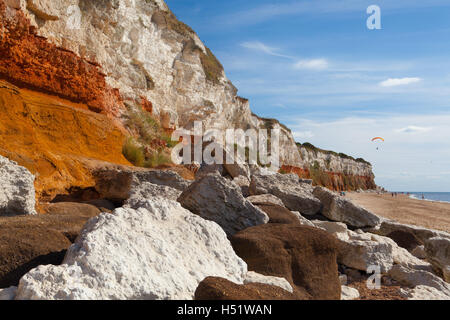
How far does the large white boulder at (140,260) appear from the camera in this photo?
6.03 feet

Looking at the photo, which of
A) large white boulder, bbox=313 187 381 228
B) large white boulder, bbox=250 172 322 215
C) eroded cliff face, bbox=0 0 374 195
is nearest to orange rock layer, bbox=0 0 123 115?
eroded cliff face, bbox=0 0 374 195

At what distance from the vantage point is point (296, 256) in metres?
3.18

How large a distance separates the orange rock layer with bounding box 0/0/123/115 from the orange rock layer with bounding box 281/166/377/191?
35.9 metres

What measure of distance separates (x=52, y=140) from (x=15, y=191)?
173 inches

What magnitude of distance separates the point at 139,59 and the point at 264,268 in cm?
1565

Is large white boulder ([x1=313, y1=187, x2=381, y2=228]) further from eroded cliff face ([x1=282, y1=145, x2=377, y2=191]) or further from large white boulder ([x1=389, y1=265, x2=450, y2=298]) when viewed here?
eroded cliff face ([x1=282, y1=145, x2=377, y2=191])

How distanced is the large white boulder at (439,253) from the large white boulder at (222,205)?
251cm

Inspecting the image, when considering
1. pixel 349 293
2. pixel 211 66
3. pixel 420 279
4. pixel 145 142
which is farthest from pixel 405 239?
pixel 211 66

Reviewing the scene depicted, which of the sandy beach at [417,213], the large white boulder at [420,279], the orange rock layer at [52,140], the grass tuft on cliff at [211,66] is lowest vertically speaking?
the sandy beach at [417,213]

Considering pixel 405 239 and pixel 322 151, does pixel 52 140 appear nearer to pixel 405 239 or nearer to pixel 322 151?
pixel 405 239

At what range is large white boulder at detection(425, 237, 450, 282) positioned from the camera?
4559mm

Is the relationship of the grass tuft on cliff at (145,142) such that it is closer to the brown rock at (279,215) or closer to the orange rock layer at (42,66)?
the orange rock layer at (42,66)

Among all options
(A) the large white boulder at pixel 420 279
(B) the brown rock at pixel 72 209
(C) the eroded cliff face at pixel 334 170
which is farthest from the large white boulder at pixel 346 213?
(C) the eroded cliff face at pixel 334 170

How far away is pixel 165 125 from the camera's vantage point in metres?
18.1
